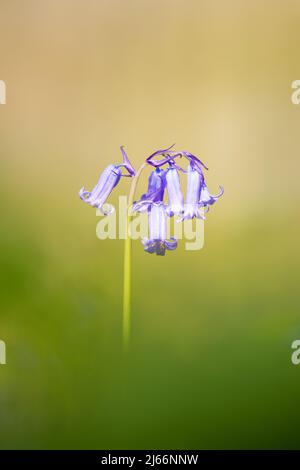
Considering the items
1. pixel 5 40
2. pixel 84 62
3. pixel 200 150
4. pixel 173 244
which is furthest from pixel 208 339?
pixel 5 40

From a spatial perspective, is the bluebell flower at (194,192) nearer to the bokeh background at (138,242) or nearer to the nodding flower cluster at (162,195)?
the nodding flower cluster at (162,195)

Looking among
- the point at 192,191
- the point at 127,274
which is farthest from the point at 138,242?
the point at 192,191

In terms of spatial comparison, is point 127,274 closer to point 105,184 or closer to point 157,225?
point 157,225

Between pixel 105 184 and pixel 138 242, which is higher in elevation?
pixel 105 184

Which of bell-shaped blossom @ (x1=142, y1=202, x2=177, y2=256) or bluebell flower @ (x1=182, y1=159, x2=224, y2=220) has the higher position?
bluebell flower @ (x1=182, y1=159, x2=224, y2=220)

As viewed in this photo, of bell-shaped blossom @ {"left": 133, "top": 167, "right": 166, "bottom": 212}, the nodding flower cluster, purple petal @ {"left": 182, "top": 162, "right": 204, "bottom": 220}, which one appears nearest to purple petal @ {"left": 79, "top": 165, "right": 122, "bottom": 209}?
the nodding flower cluster

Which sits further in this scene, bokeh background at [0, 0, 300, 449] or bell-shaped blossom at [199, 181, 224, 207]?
bokeh background at [0, 0, 300, 449]

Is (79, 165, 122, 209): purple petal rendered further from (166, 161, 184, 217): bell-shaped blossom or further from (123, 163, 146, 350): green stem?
(166, 161, 184, 217): bell-shaped blossom
